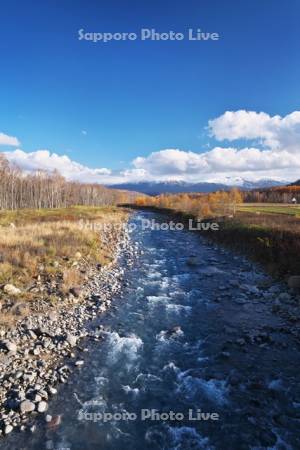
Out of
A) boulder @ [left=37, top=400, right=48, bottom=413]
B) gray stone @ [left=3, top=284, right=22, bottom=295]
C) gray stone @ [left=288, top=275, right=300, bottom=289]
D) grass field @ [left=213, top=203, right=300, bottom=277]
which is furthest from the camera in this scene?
grass field @ [left=213, top=203, right=300, bottom=277]

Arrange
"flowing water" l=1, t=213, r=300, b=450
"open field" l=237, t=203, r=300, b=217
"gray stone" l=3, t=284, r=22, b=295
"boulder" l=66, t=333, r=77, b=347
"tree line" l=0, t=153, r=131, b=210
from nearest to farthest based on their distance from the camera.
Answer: "flowing water" l=1, t=213, r=300, b=450 → "boulder" l=66, t=333, r=77, b=347 → "gray stone" l=3, t=284, r=22, b=295 → "open field" l=237, t=203, r=300, b=217 → "tree line" l=0, t=153, r=131, b=210

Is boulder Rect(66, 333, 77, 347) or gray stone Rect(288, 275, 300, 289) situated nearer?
boulder Rect(66, 333, 77, 347)

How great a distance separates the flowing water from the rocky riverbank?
353 mm

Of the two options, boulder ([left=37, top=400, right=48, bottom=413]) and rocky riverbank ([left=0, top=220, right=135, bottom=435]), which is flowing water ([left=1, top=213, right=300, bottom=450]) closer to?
boulder ([left=37, top=400, right=48, bottom=413])

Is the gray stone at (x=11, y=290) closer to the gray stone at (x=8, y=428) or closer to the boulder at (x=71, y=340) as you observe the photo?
the boulder at (x=71, y=340)

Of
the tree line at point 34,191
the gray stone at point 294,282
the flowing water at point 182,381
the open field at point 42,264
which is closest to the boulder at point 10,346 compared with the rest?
the open field at point 42,264

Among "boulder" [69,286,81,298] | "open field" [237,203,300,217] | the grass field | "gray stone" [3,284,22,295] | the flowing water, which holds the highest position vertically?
"open field" [237,203,300,217]

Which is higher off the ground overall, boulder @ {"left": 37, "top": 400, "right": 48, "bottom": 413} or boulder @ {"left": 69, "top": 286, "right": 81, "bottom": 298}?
boulder @ {"left": 69, "top": 286, "right": 81, "bottom": 298}

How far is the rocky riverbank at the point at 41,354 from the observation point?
23.1 feet

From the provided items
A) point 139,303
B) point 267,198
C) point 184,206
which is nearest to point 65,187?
point 184,206

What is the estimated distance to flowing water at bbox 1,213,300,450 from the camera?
660cm

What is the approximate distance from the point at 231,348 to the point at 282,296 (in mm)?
5681

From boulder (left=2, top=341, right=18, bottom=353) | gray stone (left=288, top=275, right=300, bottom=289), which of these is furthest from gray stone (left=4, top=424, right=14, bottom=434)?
gray stone (left=288, top=275, right=300, bottom=289)

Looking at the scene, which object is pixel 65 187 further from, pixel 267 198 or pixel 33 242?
pixel 33 242
